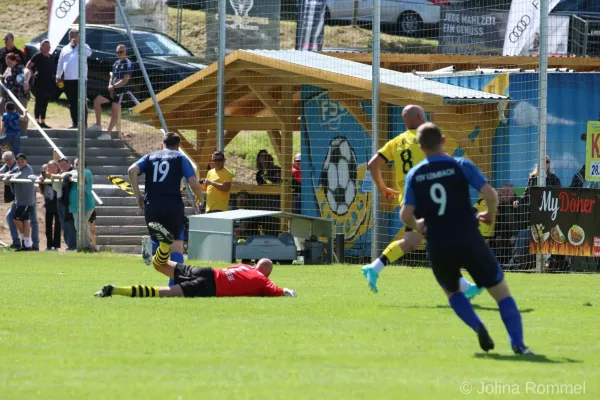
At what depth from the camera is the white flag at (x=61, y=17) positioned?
25.8 meters

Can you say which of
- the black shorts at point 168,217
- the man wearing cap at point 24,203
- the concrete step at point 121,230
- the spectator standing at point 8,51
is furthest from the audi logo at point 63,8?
the black shorts at point 168,217

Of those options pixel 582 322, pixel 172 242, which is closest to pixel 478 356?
pixel 582 322

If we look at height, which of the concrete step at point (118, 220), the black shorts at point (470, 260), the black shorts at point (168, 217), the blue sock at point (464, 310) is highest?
the black shorts at point (470, 260)

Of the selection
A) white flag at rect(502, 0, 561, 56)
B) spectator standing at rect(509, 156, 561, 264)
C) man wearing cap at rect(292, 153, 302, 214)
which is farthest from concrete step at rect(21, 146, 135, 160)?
spectator standing at rect(509, 156, 561, 264)

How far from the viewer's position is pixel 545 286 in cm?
1567

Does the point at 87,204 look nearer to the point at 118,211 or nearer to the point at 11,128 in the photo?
the point at 118,211

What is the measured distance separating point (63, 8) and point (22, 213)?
4.40 meters

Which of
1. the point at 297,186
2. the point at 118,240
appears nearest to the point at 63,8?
the point at 118,240

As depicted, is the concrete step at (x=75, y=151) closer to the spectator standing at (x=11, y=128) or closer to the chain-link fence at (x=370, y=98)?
the chain-link fence at (x=370, y=98)

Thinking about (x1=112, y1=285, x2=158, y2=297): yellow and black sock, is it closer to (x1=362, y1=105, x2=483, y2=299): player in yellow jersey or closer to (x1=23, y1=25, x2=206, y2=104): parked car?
(x1=362, y1=105, x2=483, y2=299): player in yellow jersey

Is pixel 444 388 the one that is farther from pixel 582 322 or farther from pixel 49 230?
pixel 49 230

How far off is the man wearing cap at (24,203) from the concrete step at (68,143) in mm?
3679

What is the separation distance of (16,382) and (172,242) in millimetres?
6203

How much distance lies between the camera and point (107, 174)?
28.1 meters
